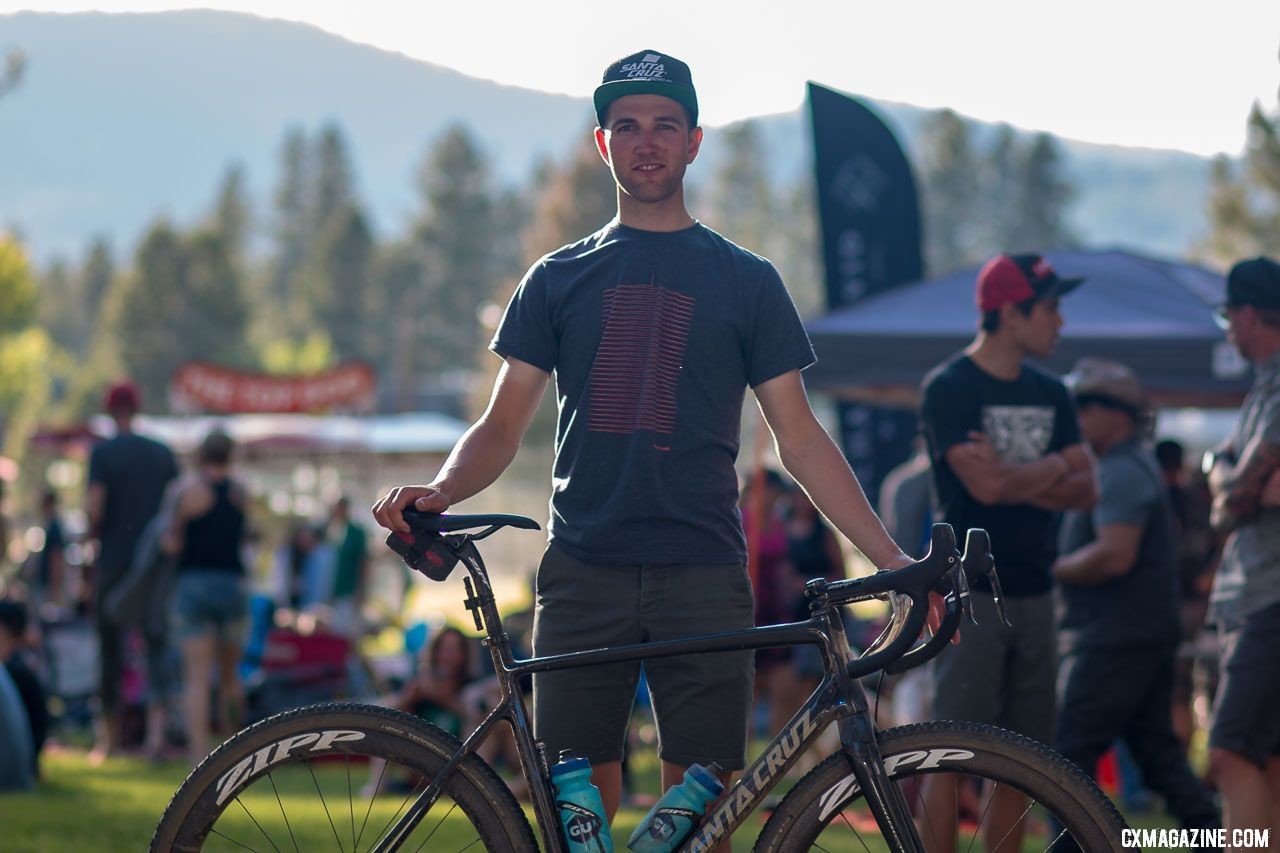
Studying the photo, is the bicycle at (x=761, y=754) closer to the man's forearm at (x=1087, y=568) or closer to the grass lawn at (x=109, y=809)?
the grass lawn at (x=109, y=809)

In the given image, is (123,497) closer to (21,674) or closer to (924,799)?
(21,674)

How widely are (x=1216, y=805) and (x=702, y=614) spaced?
11.8 ft

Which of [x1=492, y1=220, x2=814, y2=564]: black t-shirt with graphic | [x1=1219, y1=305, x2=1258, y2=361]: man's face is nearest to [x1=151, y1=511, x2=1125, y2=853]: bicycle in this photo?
[x1=492, y1=220, x2=814, y2=564]: black t-shirt with graphic

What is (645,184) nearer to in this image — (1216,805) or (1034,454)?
(1034,454)

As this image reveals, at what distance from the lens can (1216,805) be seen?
6.26 meters

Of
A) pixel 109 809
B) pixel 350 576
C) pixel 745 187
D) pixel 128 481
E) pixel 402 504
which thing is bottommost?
pixel 350 576

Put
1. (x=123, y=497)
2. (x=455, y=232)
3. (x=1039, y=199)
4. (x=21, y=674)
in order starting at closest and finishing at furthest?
(x=21, y=674) < (x=123, y=497) < (x=455, y=232) < (x=1039, y=199)

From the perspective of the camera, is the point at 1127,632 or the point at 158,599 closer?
the point at 1127,632

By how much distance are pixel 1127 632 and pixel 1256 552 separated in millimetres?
1021

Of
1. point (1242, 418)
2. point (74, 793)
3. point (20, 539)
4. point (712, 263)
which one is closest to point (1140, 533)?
point (1242, 418)

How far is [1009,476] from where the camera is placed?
197 inches

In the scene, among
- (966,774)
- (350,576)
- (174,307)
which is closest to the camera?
(966,774)

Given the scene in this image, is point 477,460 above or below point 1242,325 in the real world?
below

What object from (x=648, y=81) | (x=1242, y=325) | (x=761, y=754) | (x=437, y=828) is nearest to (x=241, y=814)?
(x=437, y=828)
